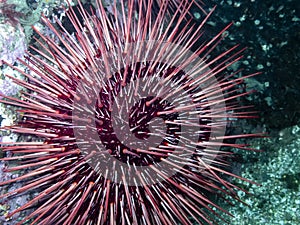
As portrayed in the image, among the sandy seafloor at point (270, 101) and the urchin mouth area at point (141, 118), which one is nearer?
the urchin mouth area at point (141, 118)

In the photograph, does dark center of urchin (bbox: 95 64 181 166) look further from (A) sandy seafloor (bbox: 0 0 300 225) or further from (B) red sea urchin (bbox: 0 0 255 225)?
(A) sandy seafloor (bbox: 0 0 300 225)

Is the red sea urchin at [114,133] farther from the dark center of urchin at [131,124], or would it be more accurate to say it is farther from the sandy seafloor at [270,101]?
the sandy seafloor at [270,101]

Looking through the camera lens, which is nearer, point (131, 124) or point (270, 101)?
point (131, 124)

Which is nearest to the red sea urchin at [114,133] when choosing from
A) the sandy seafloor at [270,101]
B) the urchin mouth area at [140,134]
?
the urchin mouth area at [140,134]

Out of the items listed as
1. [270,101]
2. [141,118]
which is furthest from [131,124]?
[270,101]

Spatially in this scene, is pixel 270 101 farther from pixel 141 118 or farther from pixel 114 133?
pixel 114 133

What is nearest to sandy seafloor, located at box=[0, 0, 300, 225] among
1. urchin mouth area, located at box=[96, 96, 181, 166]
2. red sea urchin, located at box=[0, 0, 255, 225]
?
red sea urchin, located at box=[0, 0, 255, 225]

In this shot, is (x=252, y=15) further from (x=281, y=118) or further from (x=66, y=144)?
(x=66, y=144)

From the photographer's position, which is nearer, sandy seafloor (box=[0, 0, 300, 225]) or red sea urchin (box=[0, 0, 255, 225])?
red sea urchin (box=[0, 0, 255, 225])
